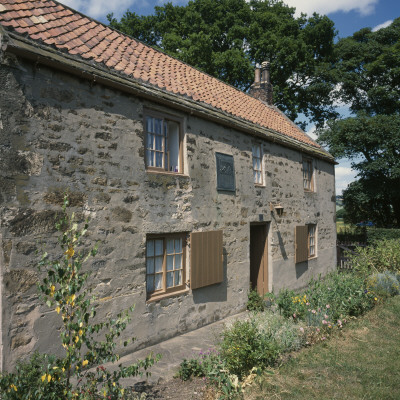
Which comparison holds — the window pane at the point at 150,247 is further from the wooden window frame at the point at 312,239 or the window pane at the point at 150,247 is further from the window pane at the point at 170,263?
the wooden window frame at the point at 312,239

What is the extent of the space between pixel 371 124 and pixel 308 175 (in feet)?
30.6

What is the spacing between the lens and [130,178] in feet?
20.3

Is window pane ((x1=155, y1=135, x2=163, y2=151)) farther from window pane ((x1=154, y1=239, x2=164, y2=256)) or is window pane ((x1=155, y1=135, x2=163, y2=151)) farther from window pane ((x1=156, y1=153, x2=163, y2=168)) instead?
window pane ((x1=154, y1=239, x2=164, y2=256))

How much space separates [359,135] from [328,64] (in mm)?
5835

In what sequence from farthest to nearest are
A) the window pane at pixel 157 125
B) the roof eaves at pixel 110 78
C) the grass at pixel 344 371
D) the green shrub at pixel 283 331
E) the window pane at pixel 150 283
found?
the window pane at pixel 157 125, the window pane at pixel 150 283, the green shrub at pixel 283 331, the roof eaves at pixel 110 78, the grass at pixel 344 371

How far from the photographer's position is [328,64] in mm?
22891

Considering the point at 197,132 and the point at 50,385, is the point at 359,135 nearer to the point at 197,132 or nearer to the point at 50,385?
the point at 197,132

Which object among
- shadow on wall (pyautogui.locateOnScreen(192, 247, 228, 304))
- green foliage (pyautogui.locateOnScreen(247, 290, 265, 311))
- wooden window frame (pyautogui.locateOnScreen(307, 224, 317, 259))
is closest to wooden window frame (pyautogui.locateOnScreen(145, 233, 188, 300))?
shadow on wall (pyautogui.locateOnScreen(192, 247, 228, 304))

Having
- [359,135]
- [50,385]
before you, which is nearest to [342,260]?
[359,135]

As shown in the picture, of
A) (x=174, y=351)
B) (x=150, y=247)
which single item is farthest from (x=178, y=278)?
(x=174, y=351)

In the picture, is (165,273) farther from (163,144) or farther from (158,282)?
(163,144)

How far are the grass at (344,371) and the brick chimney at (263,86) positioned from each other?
10847 mm

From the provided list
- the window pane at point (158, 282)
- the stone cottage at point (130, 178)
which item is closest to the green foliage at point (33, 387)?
the stone cottage at point (130, 178)

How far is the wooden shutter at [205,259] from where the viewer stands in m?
7.24
